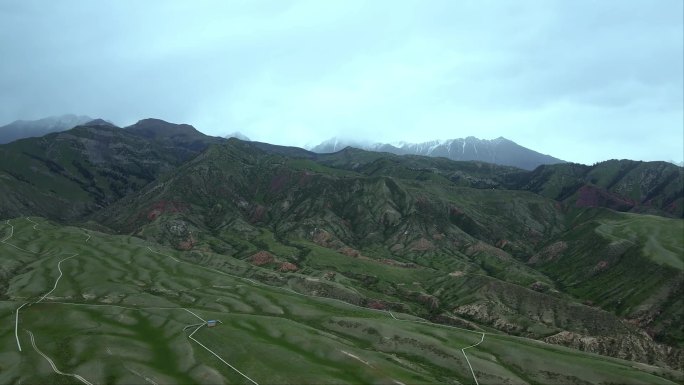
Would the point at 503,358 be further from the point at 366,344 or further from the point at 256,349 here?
the point at 256,349

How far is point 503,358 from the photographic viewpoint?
156 metres

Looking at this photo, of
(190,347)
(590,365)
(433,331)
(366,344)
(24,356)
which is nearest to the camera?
(24,356)

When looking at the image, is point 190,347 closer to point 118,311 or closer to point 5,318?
point 118,311

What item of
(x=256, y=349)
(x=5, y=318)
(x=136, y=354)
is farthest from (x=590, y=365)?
(x=5, y=318)

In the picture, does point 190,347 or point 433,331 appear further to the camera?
point 433,331

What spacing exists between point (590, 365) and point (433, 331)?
4860cm

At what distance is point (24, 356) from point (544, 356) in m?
143

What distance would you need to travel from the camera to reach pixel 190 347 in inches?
5399

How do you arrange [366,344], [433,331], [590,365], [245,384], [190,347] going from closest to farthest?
[245,384]
[190,347]
[590,365]
[366,344]
[433,331]

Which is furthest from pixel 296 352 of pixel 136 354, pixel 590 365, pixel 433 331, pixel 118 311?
pixel 590 365

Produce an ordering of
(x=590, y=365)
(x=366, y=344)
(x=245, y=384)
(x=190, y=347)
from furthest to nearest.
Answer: (x=366, y=344), (x=590, y=365), (x=190, y=347), (x=245, y=384)

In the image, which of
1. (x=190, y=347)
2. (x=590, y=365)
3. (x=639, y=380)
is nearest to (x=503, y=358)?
(x=590, y=365)

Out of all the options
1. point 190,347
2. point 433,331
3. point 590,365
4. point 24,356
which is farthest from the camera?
point 433,331

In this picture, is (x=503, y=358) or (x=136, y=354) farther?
(x=503, y=358)
